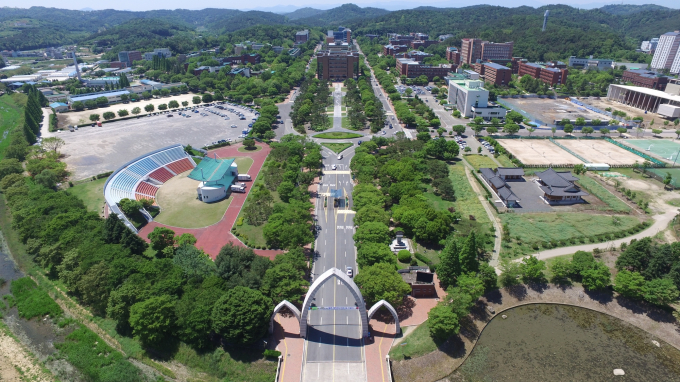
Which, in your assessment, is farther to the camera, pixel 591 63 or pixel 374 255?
pixel 591 63

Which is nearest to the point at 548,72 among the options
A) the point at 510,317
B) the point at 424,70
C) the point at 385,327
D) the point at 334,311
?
the point at 424,70

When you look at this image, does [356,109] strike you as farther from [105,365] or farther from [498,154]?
[105,365]

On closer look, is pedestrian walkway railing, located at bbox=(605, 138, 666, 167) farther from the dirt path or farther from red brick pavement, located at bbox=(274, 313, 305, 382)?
the dirt path

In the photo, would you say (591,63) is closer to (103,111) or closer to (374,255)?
(374,255)

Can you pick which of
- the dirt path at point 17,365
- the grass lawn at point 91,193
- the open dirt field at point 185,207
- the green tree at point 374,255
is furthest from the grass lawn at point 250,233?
the dirt path at point 17,365

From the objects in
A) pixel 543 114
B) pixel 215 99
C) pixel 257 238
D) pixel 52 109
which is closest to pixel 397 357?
pixel 257 238

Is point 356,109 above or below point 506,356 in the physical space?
above
